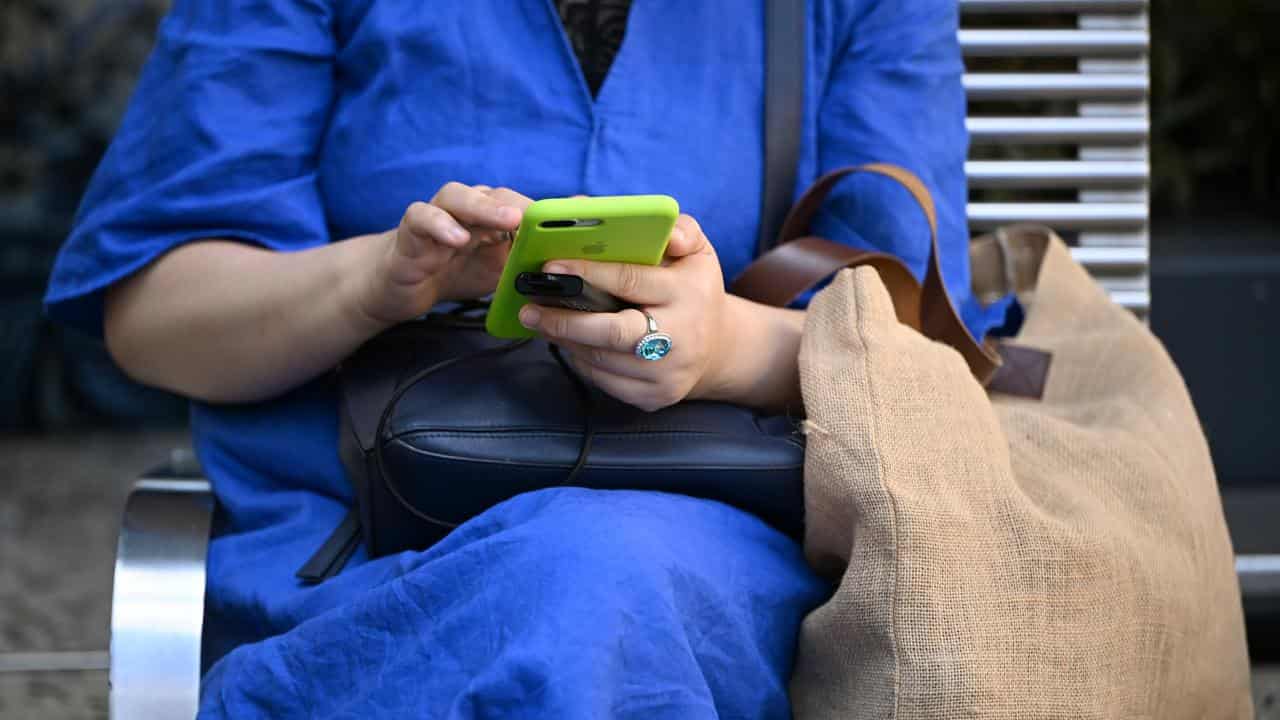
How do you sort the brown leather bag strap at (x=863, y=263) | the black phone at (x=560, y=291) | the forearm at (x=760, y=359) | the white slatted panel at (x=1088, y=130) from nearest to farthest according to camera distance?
the black phone at (x=560, y=291), the forearm at (x=760, y=359), the brown leather bag strap at (x=863, y=263), the white slatted panel at (x=1088, y=130)

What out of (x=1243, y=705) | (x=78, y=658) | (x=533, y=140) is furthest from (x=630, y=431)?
(x=78, y=658)

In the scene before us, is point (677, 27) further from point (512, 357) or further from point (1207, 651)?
point (1207, 651)

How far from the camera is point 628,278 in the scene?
43.3 inches

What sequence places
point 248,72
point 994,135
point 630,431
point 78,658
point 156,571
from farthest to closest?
point 78,658 → point 994,135 → point 248,72 → point 156,571 → point 630,431

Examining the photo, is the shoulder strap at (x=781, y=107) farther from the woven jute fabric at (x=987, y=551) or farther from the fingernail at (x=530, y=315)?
the fingernail at (x=530, y=315)

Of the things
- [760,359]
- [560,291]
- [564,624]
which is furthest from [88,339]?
[564,624]

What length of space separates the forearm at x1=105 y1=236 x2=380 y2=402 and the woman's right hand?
0.12 ft

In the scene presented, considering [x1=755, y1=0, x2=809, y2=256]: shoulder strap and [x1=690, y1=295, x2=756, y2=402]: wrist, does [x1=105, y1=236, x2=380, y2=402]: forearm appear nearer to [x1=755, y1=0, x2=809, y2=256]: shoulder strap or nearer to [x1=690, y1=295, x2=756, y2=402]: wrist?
[x1=690, y1=295, x2=756, y2=402]: wrist

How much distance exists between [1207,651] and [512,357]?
662 mm

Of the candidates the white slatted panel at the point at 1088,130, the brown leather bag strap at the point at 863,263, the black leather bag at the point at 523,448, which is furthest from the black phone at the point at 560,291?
the white slatted panel at the point at 1088,130

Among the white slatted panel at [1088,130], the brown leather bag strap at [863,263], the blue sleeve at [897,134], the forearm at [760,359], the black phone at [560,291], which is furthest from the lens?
the white slatted panel at [1088,130]

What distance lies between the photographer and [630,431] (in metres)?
1.17

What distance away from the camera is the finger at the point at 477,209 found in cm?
109

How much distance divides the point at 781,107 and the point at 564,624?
28.4 inches
